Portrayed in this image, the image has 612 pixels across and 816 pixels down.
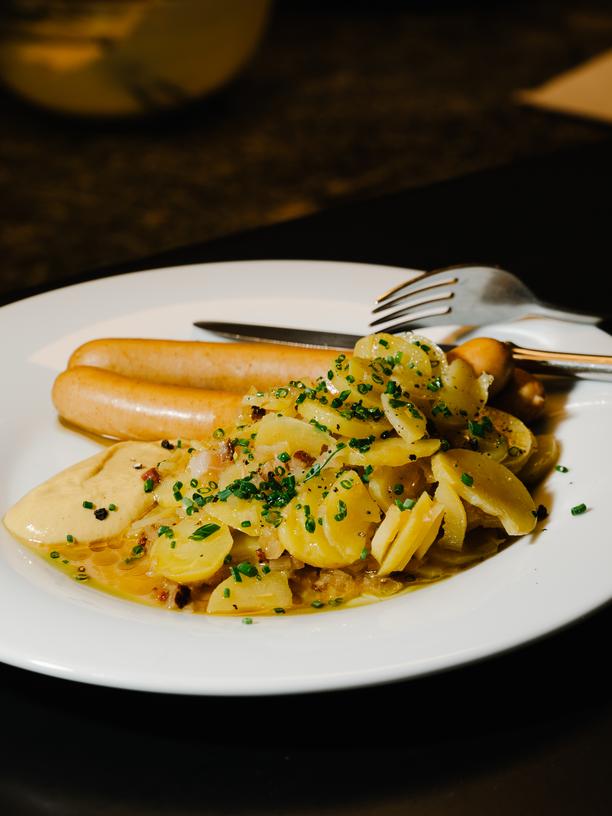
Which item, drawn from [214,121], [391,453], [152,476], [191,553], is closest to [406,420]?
[391,453]

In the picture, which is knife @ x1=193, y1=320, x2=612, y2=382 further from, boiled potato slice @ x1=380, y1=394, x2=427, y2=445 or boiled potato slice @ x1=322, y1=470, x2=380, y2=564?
boiled potato slice @ x1=322, y1=470, x2=380, y2=564

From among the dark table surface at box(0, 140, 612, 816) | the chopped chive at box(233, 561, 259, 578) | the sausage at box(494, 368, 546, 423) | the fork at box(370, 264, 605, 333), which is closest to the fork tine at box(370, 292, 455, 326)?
the fork at box(370, 264, 605, 333)

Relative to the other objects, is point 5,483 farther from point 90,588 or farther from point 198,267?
point 198,267

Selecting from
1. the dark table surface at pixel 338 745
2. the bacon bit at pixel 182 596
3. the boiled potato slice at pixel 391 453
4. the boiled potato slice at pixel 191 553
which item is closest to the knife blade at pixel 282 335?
the boiled potato slice at pixel 391 453

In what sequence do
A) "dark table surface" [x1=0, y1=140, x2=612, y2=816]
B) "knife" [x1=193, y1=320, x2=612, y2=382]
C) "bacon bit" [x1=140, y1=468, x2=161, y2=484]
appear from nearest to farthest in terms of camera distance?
"dark table surface" [x1=0, y1=140, x2=612, y2=816] < "bacon bit" [x1=140, y1=468, x2=161, y2=484] < "knife" [x1=193, y1=320, x2=612, y2=382]

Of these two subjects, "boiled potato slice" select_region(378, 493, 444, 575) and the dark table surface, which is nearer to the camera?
the dark table surface

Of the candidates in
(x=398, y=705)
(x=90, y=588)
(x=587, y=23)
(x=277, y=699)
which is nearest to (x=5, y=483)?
(x=90, y=588)
